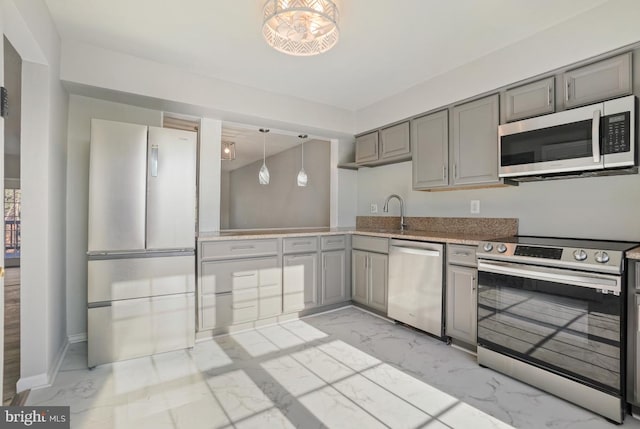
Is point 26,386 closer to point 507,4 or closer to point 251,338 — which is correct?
point 251,338

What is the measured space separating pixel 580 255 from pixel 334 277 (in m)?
2.25

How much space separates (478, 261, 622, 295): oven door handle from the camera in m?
1.71

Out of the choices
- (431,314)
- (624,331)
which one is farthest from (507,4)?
(431,314)

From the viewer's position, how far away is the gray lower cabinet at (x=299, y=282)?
10.5ft

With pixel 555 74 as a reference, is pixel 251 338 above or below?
below

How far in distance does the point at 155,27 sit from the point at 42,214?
1494 mm

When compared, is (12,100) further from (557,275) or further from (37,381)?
(557,275)

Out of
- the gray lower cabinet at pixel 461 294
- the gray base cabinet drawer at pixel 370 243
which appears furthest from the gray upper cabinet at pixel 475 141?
the gray base cabinet drawer at pixel 370 243

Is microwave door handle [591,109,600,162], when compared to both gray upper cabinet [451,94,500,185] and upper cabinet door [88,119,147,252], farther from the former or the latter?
upper cabinet door [88,119,147,252]

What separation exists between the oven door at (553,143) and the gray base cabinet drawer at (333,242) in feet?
5.72

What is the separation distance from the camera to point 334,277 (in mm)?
3549

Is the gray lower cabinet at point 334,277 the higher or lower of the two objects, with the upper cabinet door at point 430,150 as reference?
lower

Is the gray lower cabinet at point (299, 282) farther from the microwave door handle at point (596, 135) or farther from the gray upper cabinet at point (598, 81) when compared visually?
the gray upper cabinet at point (598, 81)

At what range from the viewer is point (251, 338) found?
2816 millimetres
